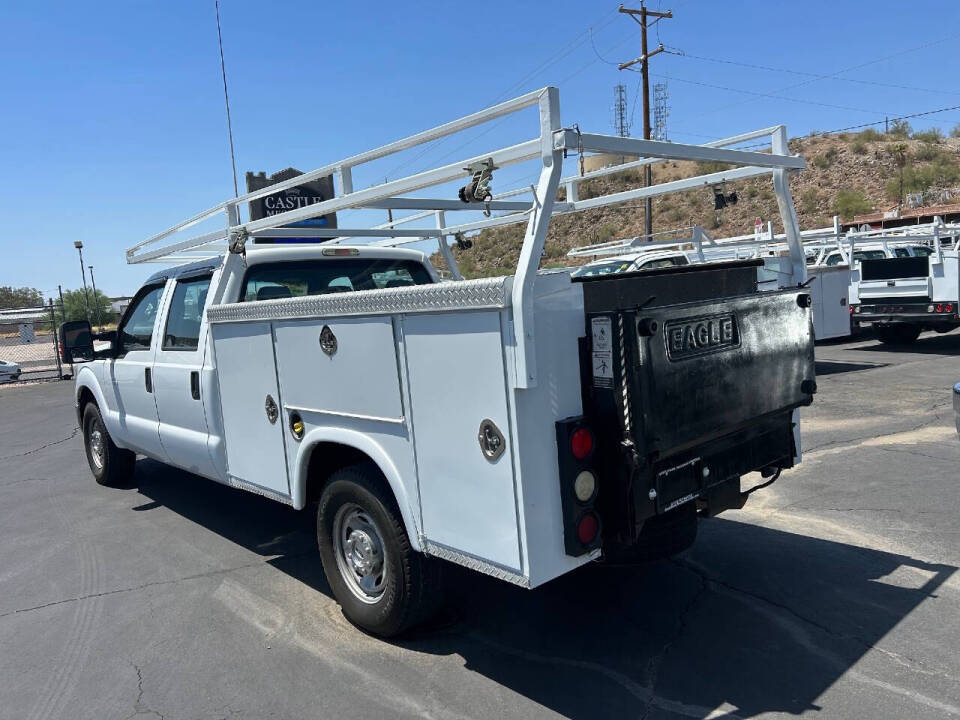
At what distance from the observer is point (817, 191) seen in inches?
1993

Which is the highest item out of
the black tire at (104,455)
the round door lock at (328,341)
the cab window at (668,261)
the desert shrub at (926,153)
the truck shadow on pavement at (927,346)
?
the desert shrub at (926,153)

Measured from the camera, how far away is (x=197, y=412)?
5062 millimetres

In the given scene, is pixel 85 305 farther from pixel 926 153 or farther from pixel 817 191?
pixel 926 153

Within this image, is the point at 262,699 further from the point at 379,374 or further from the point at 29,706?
the point at 379,374

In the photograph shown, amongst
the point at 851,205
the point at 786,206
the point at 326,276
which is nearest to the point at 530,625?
the point at 786,206

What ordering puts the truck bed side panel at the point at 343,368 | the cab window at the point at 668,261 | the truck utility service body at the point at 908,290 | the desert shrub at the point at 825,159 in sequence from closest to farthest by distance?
the truck bed side panel at the point at 343,368 → the cab window at the point at 668,261 → the truck utility service body at the point at 908,290 → the desert shrub at the point at 825,159

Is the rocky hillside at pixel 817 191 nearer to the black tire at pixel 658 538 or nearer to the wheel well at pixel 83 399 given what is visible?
the wheel well at pixel 83 399

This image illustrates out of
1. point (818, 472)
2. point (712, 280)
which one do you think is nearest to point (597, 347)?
point (712, 280)

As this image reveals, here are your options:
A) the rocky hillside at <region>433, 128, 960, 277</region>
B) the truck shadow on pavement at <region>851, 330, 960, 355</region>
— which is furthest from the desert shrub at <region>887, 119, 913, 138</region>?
the truck shadow on pavement at <region>851, 330, 960, 355</region>

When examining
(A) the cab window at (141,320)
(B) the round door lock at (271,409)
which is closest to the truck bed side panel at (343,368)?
(B) the round door lock at (271,409)

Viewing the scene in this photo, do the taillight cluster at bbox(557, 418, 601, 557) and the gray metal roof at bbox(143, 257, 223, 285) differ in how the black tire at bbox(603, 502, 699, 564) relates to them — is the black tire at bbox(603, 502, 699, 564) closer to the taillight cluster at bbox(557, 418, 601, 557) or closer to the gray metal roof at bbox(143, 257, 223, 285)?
the taillight cluster at bbox(557, 418, 601, 557)

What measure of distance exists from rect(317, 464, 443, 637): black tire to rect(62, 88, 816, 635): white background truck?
11 mm

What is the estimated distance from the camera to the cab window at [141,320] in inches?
233

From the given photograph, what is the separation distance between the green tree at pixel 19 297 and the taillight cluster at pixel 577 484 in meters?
73.8
